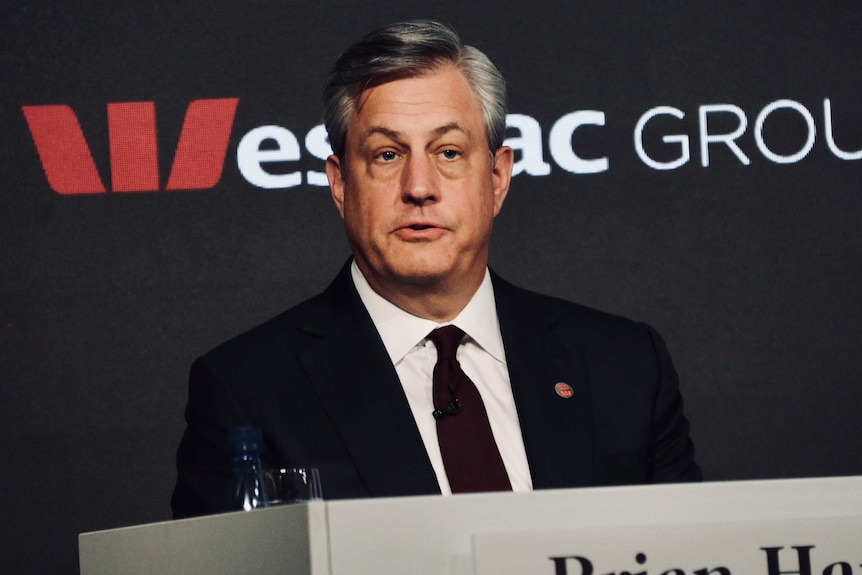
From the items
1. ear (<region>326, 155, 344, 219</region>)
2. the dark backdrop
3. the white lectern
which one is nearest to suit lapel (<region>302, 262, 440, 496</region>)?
ear (<region>326, 155, 344, 219</region>)

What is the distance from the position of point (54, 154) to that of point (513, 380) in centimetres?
154

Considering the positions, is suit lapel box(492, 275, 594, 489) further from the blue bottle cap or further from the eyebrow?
the blue bottle cap

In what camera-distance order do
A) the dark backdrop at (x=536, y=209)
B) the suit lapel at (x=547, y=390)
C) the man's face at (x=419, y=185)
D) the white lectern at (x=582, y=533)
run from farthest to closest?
the dark backdrop at (x=536, y=209) → the man's face at (x=419, y=185) → the suit lapel at (x=547, y=390) → the white lectern at (x=582, y=533)

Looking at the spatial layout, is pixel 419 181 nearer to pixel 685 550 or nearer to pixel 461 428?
pixel 461 428

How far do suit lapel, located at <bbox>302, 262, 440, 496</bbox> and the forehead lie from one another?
0.28 metres

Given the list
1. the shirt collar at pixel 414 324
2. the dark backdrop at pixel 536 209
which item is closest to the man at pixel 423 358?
the shirt collar at pixel 414 324

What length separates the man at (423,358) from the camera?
211 cm

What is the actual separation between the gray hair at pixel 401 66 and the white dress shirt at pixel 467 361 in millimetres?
290

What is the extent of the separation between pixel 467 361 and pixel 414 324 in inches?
4.6

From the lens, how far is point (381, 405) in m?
2.13

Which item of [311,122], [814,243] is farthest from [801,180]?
[311,122]

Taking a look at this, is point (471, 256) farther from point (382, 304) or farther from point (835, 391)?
point (835, 391)

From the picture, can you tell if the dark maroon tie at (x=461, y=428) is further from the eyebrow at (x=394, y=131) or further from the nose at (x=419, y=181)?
the eyebrow at (x=394, y=131)

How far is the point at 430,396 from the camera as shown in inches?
86.5
